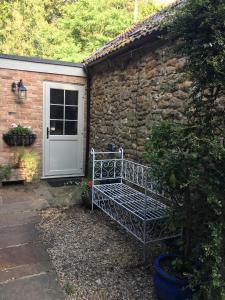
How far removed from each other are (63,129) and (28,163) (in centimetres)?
115

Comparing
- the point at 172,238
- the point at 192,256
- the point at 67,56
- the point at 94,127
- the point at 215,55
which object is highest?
the point at 67,56

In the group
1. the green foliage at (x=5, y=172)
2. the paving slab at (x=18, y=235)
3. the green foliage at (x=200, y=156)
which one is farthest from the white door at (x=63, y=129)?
the green foliage at (x=200, y=156)

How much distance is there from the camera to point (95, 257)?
3.01 m

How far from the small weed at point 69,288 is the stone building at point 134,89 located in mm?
2212

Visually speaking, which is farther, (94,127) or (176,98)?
(94,127)

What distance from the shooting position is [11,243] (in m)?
3.29

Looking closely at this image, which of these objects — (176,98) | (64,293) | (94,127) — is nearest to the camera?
(64,293)

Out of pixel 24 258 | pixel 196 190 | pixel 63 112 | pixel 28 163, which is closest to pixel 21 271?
pixel 24 258

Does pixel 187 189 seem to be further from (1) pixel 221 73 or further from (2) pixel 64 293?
(2) pixel 64 293

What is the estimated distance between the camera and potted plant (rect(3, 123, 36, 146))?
5.74m

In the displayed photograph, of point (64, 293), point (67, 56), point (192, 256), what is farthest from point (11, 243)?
point (67, 56)

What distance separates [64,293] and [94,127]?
14.2 feet

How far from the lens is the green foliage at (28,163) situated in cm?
586

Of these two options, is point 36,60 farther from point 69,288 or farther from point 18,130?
point 69,288
